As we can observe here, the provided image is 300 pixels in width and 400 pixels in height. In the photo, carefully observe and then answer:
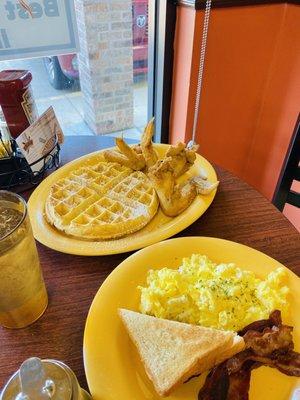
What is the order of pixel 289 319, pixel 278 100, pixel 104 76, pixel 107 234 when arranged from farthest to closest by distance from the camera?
1. pixel 104 76
2. pixel 278 100
3. pixel 107 234
4. pixel 289 319

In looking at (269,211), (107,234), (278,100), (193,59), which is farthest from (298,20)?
(107,234)

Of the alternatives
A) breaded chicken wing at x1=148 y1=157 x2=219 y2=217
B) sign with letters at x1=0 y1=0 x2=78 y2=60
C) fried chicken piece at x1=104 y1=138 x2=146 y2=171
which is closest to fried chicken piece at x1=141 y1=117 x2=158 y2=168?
fried chicken piece at x1=104 y1=138 x2=146 y2=171

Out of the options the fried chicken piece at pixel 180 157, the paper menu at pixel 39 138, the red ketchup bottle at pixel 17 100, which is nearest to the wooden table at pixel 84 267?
the fried chicken piece at pixel 180 157

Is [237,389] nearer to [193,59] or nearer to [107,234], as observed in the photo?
[107,234]

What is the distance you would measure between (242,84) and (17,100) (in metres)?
1.22

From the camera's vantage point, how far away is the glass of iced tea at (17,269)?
552 millimetres

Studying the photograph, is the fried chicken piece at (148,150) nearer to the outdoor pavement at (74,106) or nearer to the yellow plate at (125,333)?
the yellow plate at (125,333)

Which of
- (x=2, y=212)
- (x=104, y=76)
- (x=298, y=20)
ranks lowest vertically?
(x=104, y=76)

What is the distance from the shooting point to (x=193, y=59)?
149 centimetres

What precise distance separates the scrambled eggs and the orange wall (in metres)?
1.15

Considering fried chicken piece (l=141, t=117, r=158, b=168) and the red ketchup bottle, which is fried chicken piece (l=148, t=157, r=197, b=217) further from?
the red ketchup bottle

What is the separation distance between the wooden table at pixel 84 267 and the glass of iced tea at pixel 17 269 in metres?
0.04

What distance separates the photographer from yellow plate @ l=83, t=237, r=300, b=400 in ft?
1.74

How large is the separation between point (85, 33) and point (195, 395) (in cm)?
200
